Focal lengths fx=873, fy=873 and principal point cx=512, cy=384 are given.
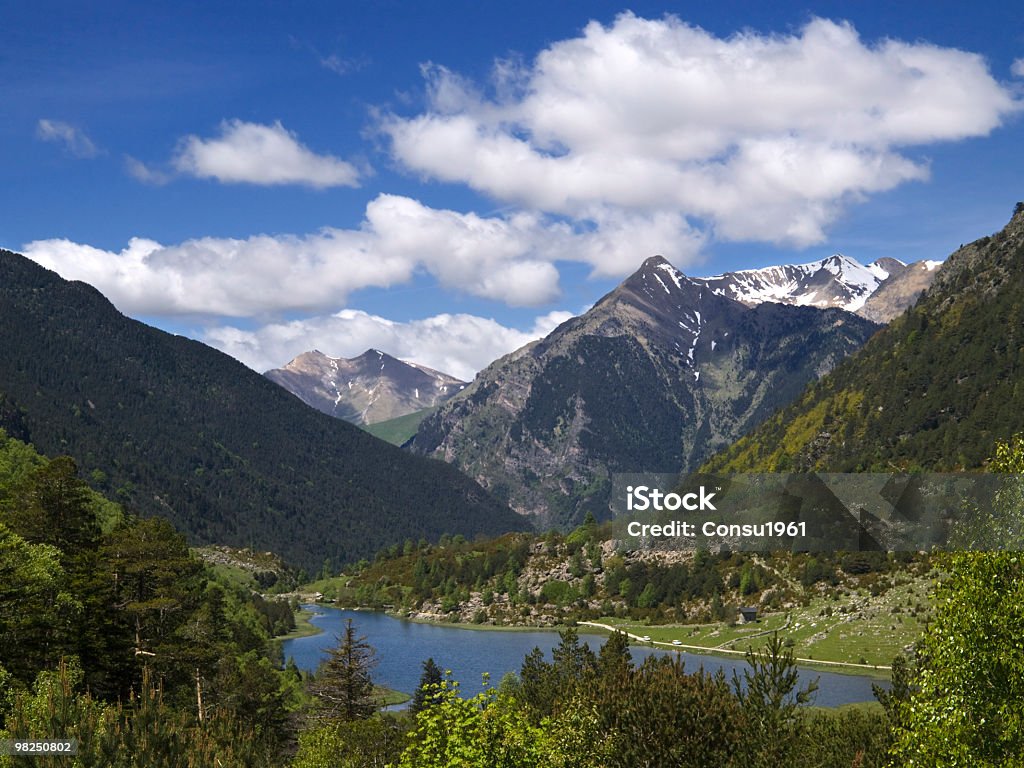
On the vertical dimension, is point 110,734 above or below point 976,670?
below

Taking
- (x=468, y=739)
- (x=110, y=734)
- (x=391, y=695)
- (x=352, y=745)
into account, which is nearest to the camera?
(x=110, y=734)

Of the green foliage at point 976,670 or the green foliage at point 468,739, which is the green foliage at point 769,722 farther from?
the green foliage at point 468,739

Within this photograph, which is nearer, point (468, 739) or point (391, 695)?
point (468, 739)

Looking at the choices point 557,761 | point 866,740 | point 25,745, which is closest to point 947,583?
point 557,761

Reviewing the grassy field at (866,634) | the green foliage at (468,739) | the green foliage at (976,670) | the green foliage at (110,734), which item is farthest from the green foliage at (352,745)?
the grassy field at (866,634)

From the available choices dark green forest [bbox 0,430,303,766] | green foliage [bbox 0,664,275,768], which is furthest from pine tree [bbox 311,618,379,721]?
green foliage [bbox 0,664,275,768]

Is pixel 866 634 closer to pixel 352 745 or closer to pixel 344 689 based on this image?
pixel 344 689

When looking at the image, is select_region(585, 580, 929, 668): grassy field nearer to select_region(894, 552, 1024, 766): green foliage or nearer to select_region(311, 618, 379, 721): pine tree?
select_region(311, 618, 379, 721): pine tree

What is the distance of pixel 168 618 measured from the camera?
65812 millimetres

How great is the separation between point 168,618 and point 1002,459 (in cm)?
5694

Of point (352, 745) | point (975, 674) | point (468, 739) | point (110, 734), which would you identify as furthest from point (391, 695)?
point (975, 674)

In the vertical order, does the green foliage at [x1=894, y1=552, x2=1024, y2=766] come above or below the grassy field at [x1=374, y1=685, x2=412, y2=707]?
above

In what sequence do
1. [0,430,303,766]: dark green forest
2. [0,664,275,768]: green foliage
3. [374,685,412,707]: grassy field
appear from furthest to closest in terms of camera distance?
[374,685,412,707]: grassy field, [0,430,303,766]: dark green forest, [0,664,275,768]: green foliage

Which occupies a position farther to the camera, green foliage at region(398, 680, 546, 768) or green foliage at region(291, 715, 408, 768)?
green foliage at region(291, 715, 408, 768)
